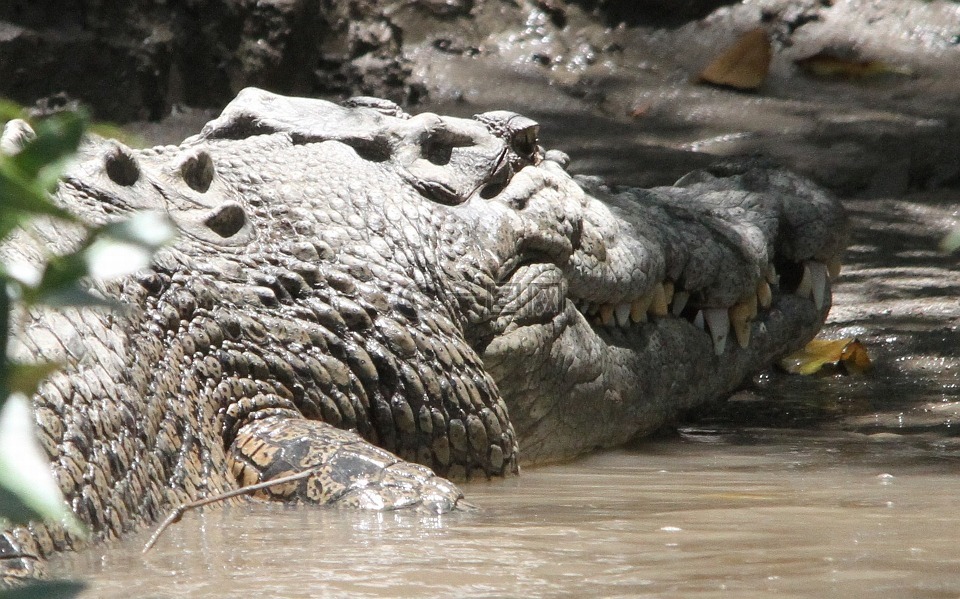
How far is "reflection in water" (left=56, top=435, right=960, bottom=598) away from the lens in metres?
1.90

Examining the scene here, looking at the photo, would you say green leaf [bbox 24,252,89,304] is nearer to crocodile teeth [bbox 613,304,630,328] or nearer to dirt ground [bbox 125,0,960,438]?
crocodile teeth [bbox 613,304,630,328]

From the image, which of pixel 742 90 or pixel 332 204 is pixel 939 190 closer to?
pixel 742 90

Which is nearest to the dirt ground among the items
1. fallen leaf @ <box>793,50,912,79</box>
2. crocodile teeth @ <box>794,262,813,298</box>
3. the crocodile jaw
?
fallen leaf @ <box>793,50,912,79</box>

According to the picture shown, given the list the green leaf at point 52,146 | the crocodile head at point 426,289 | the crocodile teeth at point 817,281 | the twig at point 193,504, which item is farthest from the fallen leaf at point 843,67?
the green leaf at point 52,146

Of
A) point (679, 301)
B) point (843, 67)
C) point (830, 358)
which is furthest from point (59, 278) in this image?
point (843, 67)

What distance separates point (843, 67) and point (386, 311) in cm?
705

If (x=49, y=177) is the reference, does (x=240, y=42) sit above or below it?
above

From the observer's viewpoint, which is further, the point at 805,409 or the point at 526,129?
the point at 805,409

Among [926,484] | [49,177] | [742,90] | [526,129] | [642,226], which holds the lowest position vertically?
[926,484]

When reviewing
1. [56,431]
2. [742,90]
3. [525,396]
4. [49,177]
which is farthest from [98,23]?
[49,177]

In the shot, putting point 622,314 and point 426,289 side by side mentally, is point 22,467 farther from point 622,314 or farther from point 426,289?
point 622,314

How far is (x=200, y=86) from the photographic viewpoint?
907 cm

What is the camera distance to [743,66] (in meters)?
9.37

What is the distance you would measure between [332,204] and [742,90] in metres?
6.42
